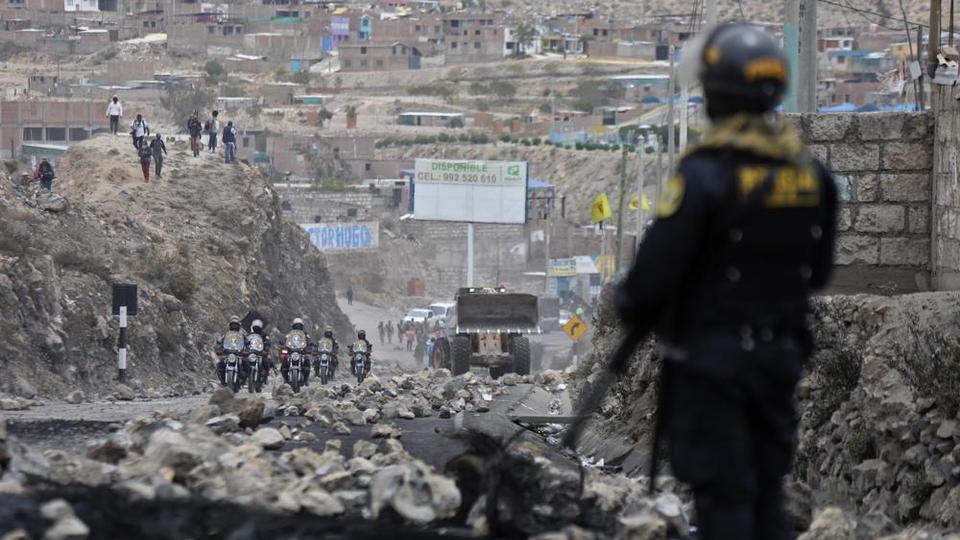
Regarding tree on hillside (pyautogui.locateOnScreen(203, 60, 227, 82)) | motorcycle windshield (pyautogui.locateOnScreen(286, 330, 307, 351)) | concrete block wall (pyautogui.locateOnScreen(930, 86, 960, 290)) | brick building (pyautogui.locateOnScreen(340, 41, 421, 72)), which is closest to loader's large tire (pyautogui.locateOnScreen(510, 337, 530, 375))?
motorcycle windshield (pyautogui.locateOnScreen(286, 330, 307, 351))

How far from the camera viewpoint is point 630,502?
855 cm

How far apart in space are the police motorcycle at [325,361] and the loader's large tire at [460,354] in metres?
2.97

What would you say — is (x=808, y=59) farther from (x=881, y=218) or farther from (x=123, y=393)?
(x=123, y=393)

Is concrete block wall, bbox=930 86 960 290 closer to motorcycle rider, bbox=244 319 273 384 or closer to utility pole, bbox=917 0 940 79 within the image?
utility pole, bbox=917 0 940 79

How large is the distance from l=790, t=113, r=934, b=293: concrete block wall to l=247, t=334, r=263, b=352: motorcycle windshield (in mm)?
13087

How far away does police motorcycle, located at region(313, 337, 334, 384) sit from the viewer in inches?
1275

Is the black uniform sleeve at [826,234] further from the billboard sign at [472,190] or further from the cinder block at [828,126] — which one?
the billboard sign at [472,190]

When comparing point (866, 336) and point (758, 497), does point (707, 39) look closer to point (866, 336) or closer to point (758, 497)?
point (758, 497)

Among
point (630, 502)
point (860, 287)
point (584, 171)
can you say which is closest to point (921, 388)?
point (630, 502)

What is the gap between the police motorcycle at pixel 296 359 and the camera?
28.5 metres

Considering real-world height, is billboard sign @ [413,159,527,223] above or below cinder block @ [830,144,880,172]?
below

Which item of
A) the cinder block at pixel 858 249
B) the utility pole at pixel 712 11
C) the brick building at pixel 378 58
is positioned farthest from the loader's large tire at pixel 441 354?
the brick building at pixel 378 58

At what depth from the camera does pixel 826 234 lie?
5547 millimetres

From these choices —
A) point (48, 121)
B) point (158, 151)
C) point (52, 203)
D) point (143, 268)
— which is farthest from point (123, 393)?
point (48, 121)
